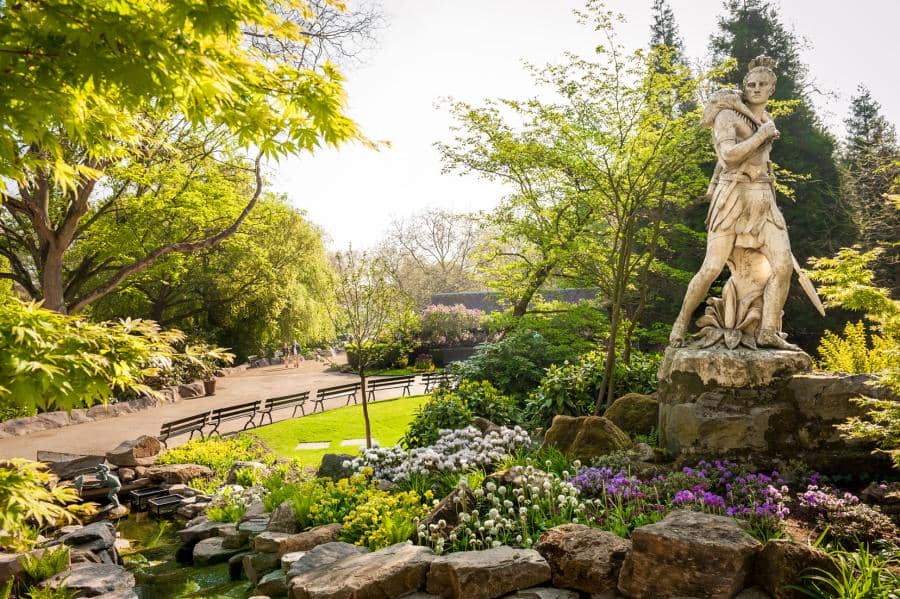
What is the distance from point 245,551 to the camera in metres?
6.81

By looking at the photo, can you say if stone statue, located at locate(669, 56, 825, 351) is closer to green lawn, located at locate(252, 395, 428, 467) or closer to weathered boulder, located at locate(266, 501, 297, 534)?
weathered boulder, located at locate(266, 501, 297, 534)

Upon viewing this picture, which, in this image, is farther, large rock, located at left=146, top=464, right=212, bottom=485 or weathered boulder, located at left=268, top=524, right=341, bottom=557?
A: large rock, located at left=146, top=464, right=212, bottom=485

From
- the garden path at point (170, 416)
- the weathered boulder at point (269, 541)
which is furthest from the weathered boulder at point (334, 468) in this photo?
the garden path at point (170, 416)

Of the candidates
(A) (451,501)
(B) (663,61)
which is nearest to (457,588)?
(A) (451,501)

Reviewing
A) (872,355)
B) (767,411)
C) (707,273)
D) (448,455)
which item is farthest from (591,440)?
(872,355)

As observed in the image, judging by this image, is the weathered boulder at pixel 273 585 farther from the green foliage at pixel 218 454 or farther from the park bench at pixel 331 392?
the park bench at pixel 331 392

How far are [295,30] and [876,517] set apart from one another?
17.6 feet

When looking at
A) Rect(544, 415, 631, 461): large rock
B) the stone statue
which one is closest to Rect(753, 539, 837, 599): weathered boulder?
Rect(544, 415, 631, 461): large rock

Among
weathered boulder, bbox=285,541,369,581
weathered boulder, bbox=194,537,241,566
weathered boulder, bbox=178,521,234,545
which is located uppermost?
weathered boulder, bbox=285,541,369,581

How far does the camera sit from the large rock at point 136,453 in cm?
1071

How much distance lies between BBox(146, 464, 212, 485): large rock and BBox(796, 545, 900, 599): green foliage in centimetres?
964

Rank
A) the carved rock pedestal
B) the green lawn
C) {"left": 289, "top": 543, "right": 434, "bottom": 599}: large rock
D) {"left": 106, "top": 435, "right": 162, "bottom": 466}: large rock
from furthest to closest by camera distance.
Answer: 1. the green lawn
2. {"left": 106, "top": 435, "right": 162, "bottom": 466}: large rock
3. the carved rock pedestal
4. {"left": 289, "top": 543, "right": 434, "bottom": 599}: large rock

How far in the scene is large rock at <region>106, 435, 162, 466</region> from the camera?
10.7 metres

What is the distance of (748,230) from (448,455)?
4.48 m
